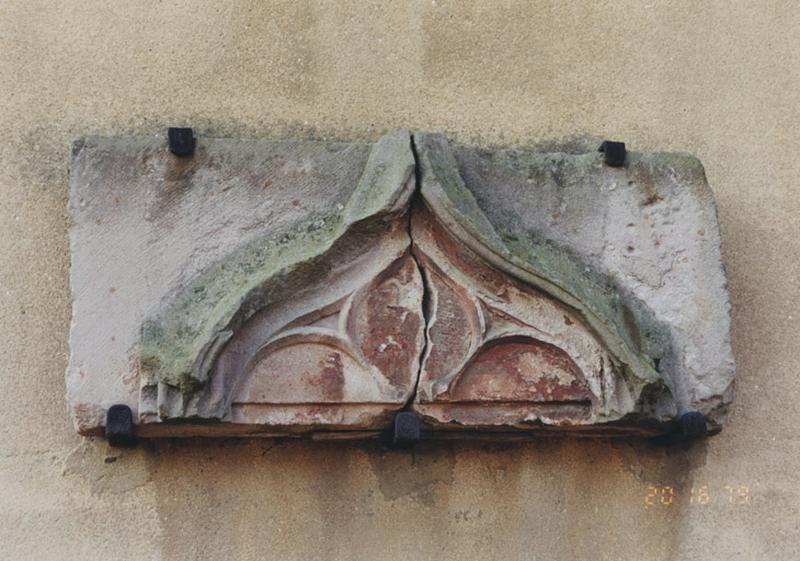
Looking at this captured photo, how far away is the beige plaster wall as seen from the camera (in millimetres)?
2613

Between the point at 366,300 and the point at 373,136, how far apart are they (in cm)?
48

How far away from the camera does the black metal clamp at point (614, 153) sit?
281 centimetres

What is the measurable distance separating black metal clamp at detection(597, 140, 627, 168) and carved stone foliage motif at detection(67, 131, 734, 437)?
16cm

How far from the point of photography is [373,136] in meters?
2.90

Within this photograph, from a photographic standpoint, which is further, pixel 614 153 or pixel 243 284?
pixel 614 153

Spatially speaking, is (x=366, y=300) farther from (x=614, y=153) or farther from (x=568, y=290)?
(x=614, y=153)

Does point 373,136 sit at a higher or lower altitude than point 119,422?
higher

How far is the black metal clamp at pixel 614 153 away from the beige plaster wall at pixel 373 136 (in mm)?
153

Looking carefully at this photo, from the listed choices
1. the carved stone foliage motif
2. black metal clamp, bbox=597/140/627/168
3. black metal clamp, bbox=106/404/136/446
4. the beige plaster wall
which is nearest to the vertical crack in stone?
the carved stone foliage motif
